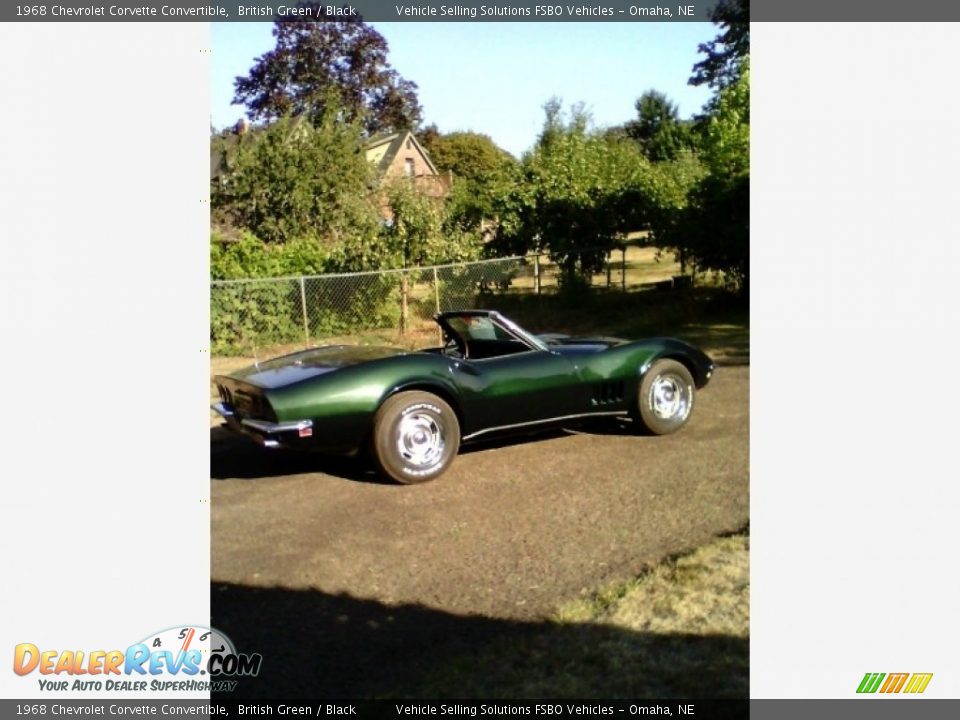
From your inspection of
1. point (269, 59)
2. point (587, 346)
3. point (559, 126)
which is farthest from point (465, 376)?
point (269, 59)

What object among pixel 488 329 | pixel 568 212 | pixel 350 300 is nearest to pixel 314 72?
pixel 568 212

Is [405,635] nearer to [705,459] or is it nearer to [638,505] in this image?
[638,505]

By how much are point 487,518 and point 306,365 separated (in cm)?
177

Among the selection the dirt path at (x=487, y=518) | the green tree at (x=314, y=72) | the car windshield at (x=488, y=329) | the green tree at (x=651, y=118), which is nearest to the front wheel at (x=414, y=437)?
the dirt path at (x=487, y=518)

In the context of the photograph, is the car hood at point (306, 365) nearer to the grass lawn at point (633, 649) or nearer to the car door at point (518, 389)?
the car door at point (518, 389)

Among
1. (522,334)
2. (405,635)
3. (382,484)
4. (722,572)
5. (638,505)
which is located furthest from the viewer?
(522,334)

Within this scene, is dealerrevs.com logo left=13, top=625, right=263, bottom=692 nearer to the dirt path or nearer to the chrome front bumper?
the dirt path

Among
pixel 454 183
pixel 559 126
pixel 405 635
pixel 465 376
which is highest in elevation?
pixel 559 126

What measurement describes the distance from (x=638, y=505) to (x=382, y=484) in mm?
1704

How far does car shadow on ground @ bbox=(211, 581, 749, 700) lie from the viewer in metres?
3.02

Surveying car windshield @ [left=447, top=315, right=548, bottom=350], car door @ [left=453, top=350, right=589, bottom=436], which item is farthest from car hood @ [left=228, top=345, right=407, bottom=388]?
car windshield @ [left=447, top=315, right=548, bottom=350]

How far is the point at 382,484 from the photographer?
577 cm

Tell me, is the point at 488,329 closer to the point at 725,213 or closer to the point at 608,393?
the point at 608,393

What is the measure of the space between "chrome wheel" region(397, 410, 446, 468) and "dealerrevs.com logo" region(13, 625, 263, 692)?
298 cm
